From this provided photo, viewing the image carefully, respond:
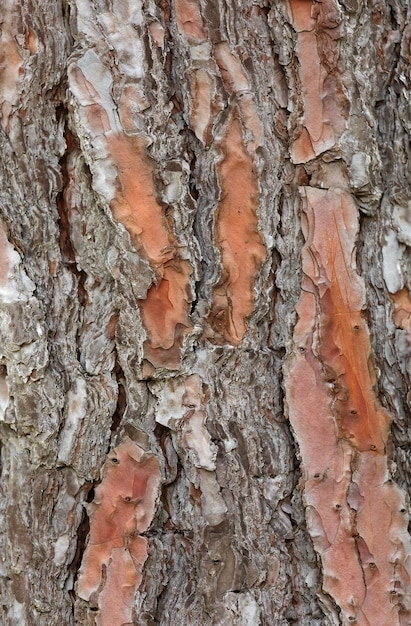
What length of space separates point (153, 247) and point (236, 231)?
132 mm

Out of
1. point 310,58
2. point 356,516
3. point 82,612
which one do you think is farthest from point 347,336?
point 82,612

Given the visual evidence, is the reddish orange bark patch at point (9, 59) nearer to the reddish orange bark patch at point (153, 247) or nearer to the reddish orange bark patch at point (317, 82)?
the reddish orange bark patch at point (153, 247)

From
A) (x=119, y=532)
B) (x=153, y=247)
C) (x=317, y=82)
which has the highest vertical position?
(x=317, y=82)

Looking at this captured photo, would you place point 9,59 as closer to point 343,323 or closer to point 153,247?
point 153,247

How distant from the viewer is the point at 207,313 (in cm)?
110

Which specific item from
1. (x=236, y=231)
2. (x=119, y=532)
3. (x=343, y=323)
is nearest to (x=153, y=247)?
(x=236, y=231)

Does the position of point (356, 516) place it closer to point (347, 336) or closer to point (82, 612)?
point (347, 336)

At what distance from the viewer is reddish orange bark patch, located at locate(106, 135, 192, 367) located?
1.07 metres

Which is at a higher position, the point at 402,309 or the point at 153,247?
the point at 153,247

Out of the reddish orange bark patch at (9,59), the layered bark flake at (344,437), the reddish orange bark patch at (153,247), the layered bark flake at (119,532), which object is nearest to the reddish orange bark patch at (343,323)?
the layered bark flake at (344,437)

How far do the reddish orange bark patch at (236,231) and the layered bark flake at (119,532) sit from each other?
0.26m

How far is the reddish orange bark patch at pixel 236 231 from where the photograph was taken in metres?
1.09

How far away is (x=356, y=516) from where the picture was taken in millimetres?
1077

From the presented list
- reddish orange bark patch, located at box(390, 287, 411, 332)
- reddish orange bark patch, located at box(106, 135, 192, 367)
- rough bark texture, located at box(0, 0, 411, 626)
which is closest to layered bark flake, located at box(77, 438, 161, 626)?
rough bark texture, located at box(0, 0, 411, 626)
